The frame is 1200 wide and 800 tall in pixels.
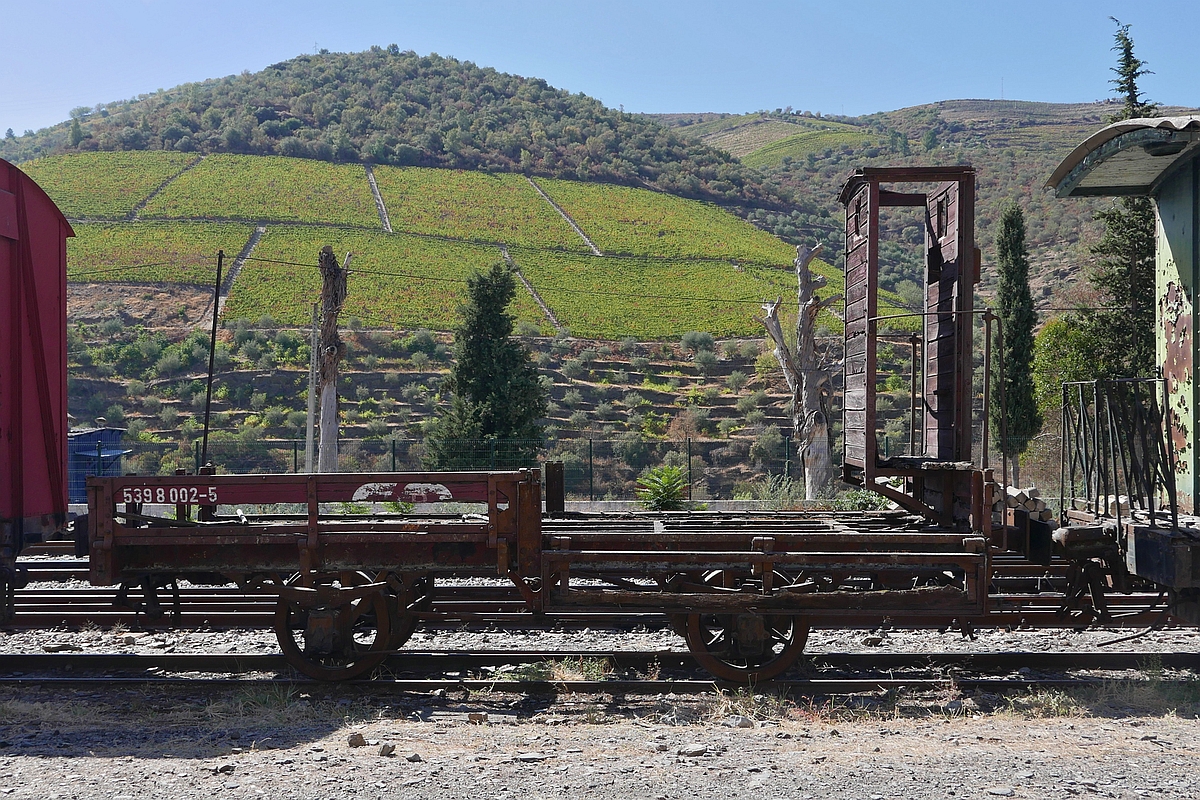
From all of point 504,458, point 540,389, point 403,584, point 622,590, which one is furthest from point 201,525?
point 540,389

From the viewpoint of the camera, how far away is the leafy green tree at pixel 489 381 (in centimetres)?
2327

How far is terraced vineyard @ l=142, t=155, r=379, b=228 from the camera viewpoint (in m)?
70.6

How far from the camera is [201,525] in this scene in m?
7.16

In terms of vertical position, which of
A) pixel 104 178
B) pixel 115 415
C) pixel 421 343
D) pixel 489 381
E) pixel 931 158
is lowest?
pixel 115 415

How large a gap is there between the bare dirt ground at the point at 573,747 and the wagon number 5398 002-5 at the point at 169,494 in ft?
5.06

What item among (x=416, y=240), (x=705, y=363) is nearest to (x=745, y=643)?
(x=705, y=363)

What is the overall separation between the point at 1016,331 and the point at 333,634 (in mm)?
25685

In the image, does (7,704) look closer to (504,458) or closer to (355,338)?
(504,458)

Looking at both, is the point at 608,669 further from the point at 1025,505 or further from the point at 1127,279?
the point at 1127,279

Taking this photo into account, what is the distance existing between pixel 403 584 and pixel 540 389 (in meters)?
17.4

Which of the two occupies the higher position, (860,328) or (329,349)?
Answer: (329,349)

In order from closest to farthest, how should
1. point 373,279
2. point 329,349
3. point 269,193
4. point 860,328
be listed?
point 860,328 → point 329,349 → point 373,279 → point 269,193

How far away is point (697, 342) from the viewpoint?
A: 49.2m

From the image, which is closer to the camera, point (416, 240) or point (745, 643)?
point (745, 643)
